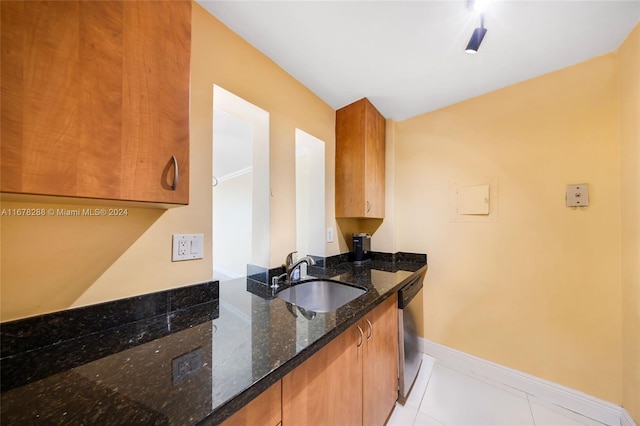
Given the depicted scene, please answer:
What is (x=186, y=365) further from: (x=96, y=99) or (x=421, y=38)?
(x=421, y=38)

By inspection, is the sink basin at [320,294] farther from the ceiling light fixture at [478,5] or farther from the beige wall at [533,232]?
the ceiling light fixture at [478,5]

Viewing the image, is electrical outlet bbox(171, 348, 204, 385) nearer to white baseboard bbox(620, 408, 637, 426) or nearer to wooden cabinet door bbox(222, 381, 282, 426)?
wooden cabinet door bbox(222, 381, 282, 426)

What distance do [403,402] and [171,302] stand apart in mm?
1592

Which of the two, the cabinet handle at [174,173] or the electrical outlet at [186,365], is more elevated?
the cabinet handle at [174,173]

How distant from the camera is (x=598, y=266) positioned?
132 centimetres

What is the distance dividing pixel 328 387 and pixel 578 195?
1900 millimetres

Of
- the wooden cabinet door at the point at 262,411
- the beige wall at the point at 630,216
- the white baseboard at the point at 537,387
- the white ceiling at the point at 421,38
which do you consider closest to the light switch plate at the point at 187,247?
the wooden cabinet door at the point at 262,411

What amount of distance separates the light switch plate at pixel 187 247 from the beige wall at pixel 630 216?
2229 millimetres

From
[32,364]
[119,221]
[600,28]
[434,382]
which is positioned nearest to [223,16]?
[119,221]

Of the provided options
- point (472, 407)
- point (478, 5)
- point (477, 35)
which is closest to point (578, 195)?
point (477, 35)

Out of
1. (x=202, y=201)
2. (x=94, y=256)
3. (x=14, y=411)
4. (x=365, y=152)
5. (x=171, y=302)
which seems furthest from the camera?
(x=365, y=152)

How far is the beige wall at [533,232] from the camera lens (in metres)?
1.31

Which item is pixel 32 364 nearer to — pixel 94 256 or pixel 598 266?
pixel 94 256

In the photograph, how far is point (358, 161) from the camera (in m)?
1.83
